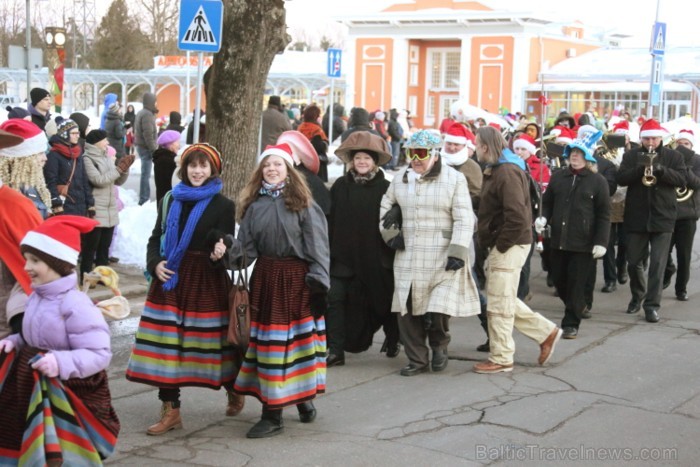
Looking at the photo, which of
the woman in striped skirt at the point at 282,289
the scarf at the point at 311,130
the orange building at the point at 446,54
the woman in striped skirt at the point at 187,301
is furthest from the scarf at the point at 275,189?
the orange building at the point at 446,54

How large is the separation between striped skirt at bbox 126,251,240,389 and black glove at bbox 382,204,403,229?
2011 mm

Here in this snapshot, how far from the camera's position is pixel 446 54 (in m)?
62.3

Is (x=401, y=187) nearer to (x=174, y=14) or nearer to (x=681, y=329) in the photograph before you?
(x=681, y=329)

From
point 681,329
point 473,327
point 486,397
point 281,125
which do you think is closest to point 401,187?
point 486,397

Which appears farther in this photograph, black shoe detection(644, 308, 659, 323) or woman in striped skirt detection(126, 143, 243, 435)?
black shoe detection(644, 308, 659, 323)

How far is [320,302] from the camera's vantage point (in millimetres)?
6645

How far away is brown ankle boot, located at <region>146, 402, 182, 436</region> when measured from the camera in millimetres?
6438

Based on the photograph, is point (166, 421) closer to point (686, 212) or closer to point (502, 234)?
point (502, 234)

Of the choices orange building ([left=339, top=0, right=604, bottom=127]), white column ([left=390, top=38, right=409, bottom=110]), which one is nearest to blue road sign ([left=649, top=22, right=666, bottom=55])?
orange building ([left=339, top=0, right=604, bottom=127])

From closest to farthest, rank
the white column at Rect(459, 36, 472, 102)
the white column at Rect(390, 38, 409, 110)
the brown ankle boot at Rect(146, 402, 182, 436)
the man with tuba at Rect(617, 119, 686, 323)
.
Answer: the brown ankle boot at Rect(146, 402, 182, 436), the man with tuba at Rect(617, 119, 686, 323), the white column at Rect(459, 36, 472, 102), the white column at Rect(390, 38, 409, 110)

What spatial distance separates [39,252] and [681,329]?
24.3 ft

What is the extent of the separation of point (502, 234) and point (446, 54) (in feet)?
182

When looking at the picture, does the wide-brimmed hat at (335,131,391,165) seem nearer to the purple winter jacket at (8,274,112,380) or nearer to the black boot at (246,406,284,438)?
the black boot at (246,406,284,438)

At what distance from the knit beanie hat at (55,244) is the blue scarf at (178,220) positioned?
1620 mm
